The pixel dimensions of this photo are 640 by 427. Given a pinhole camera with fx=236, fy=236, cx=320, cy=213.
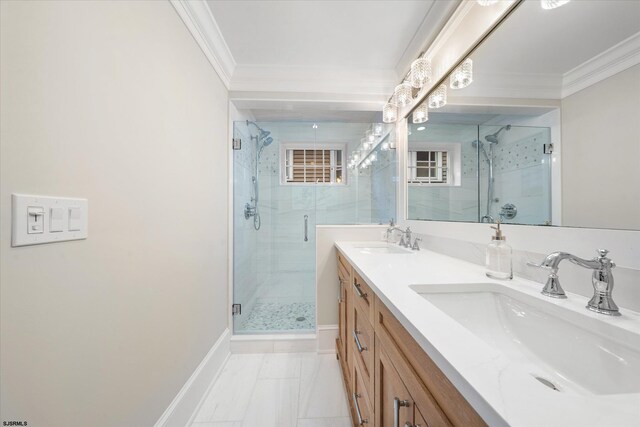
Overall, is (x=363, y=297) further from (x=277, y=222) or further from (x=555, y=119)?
(x=277, y=222)

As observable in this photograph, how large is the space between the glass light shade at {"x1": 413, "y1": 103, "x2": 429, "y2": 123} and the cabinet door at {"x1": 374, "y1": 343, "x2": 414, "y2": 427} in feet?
4.93

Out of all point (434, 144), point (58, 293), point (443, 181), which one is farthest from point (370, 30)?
point (58, 293)

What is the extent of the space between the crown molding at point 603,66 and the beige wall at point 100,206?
1503mm

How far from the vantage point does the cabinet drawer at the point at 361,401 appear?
93cm

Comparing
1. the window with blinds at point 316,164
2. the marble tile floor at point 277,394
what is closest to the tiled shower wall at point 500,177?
the window with blinds at point 316,164

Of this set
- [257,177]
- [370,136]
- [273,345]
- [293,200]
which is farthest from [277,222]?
[370,136]

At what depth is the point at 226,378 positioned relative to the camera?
165 cm

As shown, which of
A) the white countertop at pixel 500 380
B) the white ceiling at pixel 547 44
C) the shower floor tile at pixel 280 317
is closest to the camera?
the white countertop at pixel 500 380

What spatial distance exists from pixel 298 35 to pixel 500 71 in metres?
1.26

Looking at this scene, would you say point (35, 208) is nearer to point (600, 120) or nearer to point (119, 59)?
point (119, 59)

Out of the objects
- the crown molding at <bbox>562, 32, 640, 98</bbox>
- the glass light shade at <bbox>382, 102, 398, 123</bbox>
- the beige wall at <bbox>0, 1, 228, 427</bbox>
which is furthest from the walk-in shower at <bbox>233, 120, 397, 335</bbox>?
the crown molding at <bbox>562, 32, 640, 98</bbox>

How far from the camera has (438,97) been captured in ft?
4.86

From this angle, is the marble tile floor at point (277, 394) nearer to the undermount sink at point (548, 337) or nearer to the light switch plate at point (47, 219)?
the undermount sink at point (548, 337)

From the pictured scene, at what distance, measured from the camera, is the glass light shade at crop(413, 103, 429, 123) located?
5.39 feet
